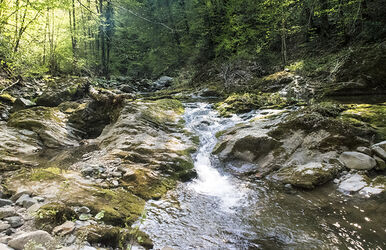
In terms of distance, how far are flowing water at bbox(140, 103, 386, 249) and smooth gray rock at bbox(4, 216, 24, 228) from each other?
4.75 feet

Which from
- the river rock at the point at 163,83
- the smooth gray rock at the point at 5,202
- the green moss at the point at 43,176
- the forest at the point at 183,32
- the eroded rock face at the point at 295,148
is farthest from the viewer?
the river rock at the point at 163,83

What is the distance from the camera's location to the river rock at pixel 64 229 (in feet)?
8.09

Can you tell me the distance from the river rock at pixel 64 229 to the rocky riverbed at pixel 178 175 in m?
0.01

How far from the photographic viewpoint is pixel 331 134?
5043mm

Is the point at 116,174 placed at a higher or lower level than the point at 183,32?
lower

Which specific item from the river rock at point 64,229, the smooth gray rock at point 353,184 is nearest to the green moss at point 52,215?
the river rock at point 64,229

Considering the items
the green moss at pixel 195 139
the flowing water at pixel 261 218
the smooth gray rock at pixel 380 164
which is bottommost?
the flowing water at pixel 261 218

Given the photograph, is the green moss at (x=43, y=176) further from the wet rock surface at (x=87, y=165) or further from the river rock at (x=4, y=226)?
the river rock at (x=4, y=226)

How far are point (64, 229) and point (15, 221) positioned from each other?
0.60 meters

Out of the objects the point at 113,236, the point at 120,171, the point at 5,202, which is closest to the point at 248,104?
the point at 120,171

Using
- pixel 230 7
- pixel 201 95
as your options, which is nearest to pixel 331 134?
pixel 201 95

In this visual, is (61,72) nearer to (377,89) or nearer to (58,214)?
(58,214)

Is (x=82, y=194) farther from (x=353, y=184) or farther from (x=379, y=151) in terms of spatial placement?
(x=379, y=151)

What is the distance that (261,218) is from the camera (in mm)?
3430
